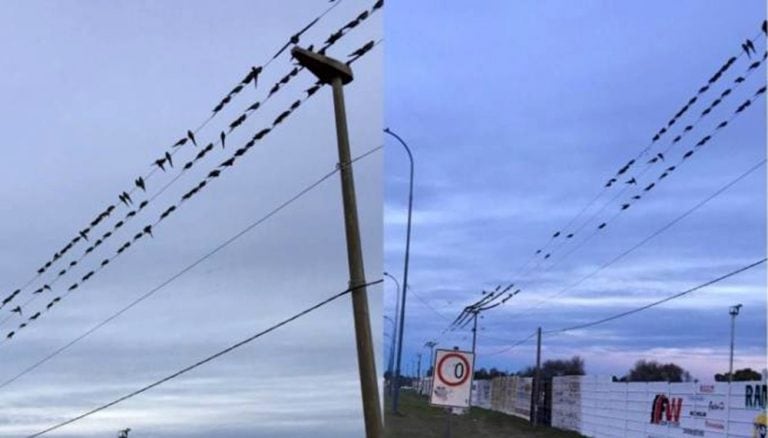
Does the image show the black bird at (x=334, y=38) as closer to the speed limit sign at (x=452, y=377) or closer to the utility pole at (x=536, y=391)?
the speed limit sign at (x=452, y=377)

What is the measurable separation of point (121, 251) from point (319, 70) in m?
4.22

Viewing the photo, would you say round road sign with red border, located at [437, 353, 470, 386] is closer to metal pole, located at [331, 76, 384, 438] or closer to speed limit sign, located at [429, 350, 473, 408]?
speed limit sign, located at [429, 350, 473, 408]

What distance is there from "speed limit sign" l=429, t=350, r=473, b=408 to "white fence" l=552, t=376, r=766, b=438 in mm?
13777

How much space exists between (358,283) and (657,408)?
24608mm

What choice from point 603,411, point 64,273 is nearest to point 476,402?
point 603,411


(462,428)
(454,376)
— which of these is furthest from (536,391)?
(454,376)

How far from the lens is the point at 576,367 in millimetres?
97750

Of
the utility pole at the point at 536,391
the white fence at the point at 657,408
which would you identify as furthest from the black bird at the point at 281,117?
the utility pole at the point at 536,391

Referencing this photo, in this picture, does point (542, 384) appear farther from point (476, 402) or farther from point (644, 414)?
point (476, 402)

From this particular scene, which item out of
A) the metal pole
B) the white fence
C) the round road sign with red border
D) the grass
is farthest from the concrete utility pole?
the grass

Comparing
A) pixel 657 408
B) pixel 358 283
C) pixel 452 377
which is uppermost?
pixel 358 283

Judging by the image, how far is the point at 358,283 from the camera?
33.6ft

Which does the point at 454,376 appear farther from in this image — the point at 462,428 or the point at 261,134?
the point at 462,428

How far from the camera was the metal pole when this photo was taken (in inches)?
384
